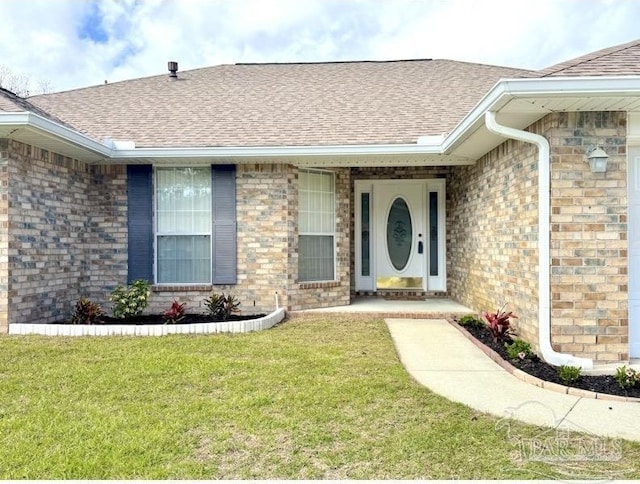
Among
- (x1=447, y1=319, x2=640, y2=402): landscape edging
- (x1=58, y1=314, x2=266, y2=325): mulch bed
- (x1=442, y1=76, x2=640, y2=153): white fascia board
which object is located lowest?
(x1=447, y1=319, x2=640, y2=402): landscape edging

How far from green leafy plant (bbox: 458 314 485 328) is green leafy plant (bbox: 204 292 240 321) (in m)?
3.48

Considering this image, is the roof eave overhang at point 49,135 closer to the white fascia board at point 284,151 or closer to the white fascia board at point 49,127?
the white fascia board at point 49,127

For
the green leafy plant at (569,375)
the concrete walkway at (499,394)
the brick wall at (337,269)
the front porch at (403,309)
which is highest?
the brick wall at (337,269)

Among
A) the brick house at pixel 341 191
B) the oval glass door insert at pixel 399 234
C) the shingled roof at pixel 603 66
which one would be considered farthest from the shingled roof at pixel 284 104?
the shingled roof at pixel 603 66

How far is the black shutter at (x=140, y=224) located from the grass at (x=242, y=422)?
104 inches

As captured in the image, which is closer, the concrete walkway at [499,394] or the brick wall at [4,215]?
the concrete walkway at [499,394]

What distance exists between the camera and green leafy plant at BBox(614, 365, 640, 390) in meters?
4.13

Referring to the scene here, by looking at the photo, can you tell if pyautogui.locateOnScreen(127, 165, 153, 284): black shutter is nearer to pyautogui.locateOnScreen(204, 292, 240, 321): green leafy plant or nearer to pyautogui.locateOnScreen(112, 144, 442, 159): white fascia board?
pyautogui.locateOnScreen(112, 144, 442, 159): white fascia board

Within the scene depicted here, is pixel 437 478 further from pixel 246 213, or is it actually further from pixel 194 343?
pixel 246 213

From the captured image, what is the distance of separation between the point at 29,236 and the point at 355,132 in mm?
5236

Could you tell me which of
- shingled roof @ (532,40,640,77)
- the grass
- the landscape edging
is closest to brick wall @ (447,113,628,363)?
shingled roof @ (532,40,640,77)

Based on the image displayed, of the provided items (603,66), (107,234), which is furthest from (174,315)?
(603,66)

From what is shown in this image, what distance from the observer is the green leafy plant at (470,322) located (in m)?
6.88

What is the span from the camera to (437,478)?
104 inches
